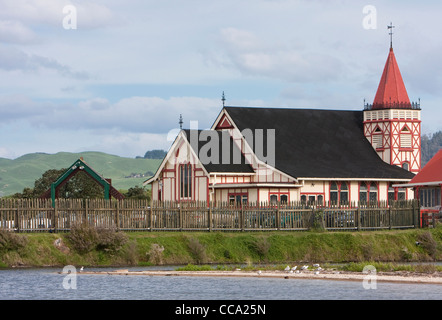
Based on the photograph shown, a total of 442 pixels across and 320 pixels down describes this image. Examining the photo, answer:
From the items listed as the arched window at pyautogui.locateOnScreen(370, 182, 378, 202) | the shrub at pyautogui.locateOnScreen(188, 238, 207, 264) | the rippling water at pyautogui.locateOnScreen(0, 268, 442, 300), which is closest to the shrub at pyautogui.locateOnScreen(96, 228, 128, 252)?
the shrub at pyautogui.locateOnScreen(188, 238, 207, 264)

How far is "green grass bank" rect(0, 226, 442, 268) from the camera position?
4166 cm

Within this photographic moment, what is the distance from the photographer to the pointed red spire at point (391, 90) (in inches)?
2697

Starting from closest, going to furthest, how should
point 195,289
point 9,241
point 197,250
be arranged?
point 195,289 → point 9,241 → point 197,250

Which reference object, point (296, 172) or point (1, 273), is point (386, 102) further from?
point (1, 273)

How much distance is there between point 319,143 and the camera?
67500mm

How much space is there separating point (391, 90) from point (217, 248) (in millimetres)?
28937

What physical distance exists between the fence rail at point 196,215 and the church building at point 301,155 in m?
7.18

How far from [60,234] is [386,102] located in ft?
108

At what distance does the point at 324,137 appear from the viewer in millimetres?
68438

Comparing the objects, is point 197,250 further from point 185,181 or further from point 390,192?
point 390,192

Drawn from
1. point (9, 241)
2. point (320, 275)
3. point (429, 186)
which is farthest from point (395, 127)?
point (9, 241)

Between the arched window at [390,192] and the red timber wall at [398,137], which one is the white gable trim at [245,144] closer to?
the arched window at [390,192]

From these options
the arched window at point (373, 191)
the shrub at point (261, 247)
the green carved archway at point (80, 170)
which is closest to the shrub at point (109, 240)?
the shrub at point (261, 247)
